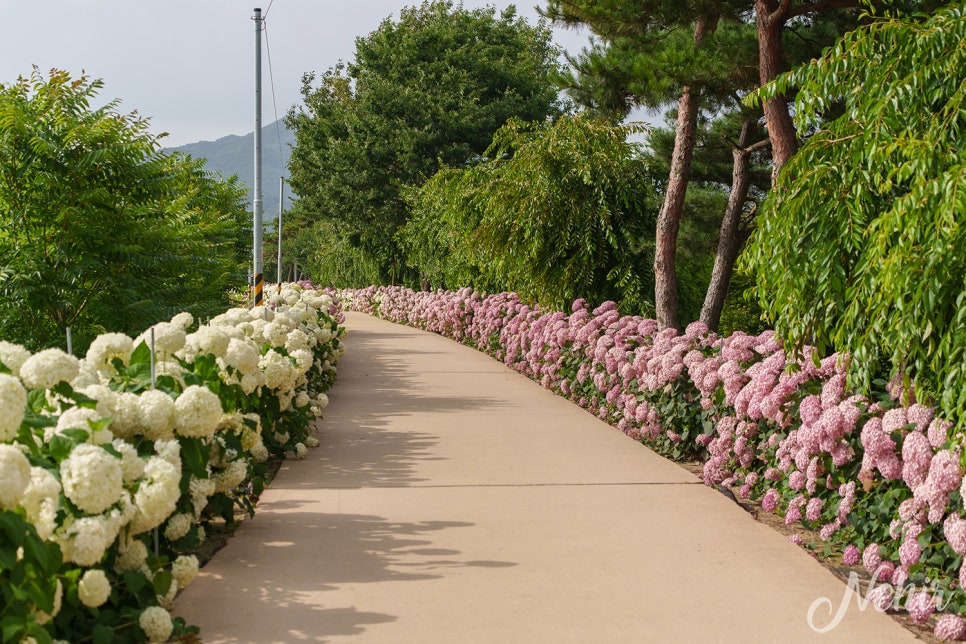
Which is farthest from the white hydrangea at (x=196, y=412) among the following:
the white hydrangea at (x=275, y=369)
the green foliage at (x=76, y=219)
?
the green foliage at (x=76, y=219)

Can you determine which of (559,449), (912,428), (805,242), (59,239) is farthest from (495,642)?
(59,239)

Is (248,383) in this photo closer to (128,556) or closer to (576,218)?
(128,556)

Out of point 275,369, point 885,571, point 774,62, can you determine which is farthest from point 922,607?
point 774,62

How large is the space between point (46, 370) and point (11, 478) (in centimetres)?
116

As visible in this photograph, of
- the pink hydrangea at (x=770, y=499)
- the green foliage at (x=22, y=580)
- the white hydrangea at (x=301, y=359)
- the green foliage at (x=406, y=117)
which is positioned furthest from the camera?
the green foliage at (x=406, y=117)

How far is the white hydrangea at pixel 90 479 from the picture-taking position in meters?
3.14

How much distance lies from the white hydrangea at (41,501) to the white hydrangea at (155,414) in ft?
3.16

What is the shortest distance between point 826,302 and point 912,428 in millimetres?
782

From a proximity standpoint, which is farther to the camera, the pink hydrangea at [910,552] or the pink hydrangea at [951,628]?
the pink hydrangea at [910,552]

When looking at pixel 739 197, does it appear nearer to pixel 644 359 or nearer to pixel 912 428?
pixel 644 359

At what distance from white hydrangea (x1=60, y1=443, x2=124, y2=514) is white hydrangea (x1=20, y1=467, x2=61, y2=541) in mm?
Answer: 145

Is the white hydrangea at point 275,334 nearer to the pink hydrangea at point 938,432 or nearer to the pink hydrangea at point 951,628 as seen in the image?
the pink hydrangea at point 938,432

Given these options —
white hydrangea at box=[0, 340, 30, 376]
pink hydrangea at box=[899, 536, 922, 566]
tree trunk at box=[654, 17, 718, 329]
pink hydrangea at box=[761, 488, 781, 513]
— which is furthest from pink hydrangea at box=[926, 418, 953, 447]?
tree trunk at box=[654, 17, 718, 329]

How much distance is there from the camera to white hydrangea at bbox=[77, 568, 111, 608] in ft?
10.5
